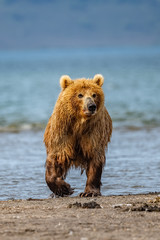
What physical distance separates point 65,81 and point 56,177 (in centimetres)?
122

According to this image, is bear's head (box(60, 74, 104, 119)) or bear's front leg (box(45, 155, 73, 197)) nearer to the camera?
bear's head (box(60, 74, 104, 119))

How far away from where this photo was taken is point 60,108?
23.3 ft

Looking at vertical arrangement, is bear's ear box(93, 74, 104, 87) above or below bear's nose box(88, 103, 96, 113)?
above

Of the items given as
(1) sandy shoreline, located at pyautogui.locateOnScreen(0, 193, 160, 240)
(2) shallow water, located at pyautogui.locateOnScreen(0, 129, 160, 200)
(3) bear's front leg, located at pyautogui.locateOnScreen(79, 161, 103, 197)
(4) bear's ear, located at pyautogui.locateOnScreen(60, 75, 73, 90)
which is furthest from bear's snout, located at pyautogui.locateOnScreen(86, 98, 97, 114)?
(2) shallow water, located at pyautogui.locateOnScreen(0, 129, 160, 200)

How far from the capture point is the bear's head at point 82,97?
6.86 meters

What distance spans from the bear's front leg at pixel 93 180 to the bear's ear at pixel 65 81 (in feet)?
3.41

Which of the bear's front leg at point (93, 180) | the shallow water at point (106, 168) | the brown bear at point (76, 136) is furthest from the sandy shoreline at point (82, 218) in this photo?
the shallow water at point (106, 168)

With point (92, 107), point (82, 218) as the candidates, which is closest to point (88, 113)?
point (92, 107)

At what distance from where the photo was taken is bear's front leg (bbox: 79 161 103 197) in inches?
280

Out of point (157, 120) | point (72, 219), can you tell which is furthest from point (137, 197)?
point (157, 120)

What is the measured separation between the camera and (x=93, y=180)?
23.6 ft

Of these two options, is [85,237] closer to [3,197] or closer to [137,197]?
[137,197]

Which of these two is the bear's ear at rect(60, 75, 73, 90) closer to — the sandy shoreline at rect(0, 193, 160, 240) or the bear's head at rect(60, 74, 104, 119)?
the bear's head at rect(60, 74, 104, 119)

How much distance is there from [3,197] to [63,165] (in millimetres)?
864
